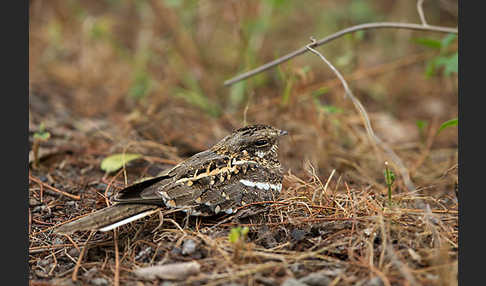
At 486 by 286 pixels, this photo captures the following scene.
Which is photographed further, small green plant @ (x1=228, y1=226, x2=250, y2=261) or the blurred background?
the blurred background

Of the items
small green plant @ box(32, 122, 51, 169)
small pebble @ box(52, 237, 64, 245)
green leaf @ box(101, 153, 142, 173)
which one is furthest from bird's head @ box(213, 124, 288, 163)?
small green plant @ box(32, 122, 51, 169)

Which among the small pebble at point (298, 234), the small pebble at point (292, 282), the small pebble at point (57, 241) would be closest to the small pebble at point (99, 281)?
the small pebble at point (57, 241)

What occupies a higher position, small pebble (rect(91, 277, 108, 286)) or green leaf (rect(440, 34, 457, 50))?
green leaf (rect(440, 34, 457, 50))

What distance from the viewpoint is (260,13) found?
6.70 m

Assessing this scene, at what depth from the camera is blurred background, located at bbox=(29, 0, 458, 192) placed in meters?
5.12

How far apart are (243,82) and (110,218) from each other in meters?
3.74

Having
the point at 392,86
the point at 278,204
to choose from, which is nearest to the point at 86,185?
the point at 278,204

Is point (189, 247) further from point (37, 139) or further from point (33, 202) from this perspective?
point (37, 139)

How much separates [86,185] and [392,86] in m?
5.26

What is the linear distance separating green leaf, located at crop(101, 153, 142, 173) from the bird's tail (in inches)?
46.7

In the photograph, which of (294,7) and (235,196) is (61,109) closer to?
(235,196)

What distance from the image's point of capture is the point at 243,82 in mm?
6430

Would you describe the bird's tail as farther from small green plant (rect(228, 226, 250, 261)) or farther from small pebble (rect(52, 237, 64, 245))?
small green plant (rect(228, 226, 250, 261))

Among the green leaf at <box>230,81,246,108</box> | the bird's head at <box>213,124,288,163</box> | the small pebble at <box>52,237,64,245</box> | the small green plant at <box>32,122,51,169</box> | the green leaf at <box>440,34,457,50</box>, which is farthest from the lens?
the green leaf at <box>230,81,246,108</box>
